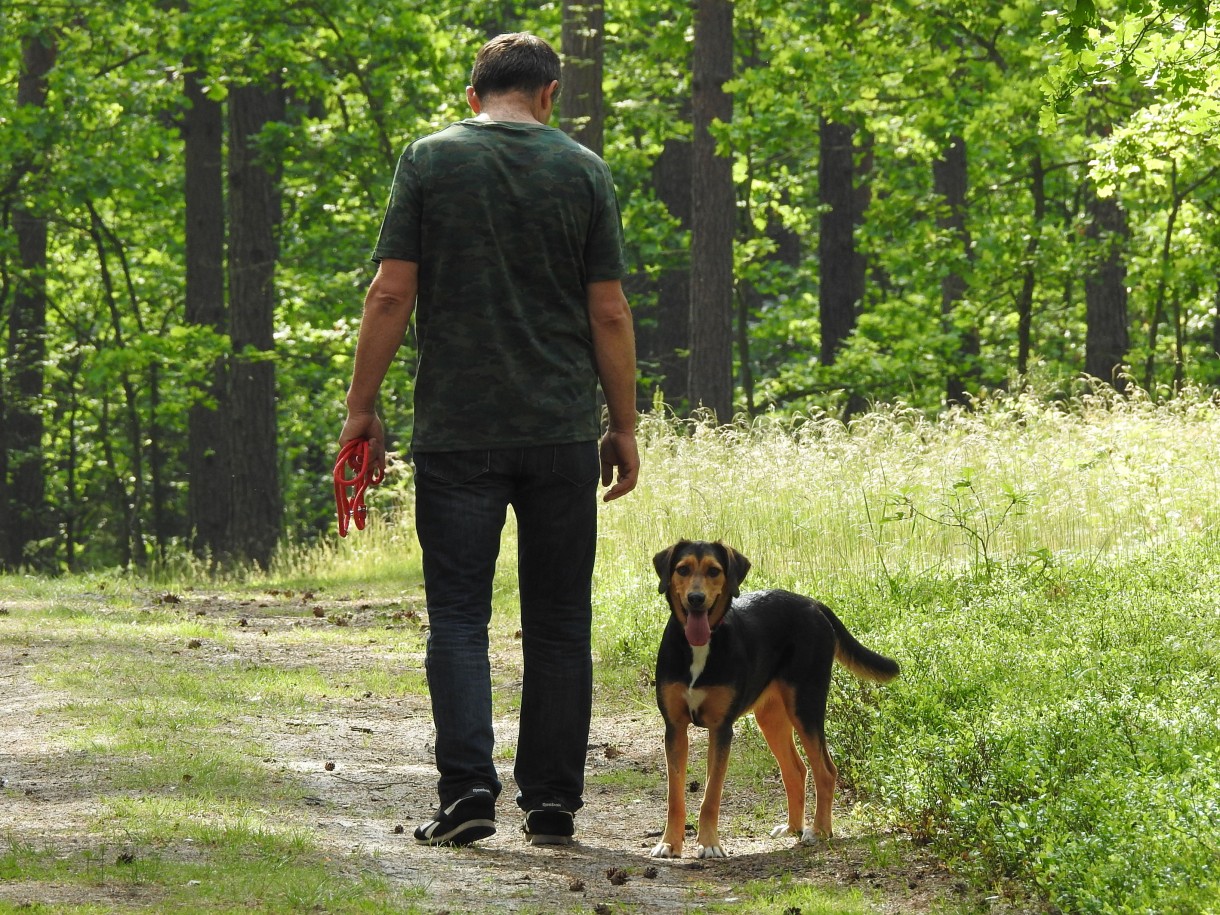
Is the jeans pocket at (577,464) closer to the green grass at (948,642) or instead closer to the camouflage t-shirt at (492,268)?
the camouflage t-shirt at (492,268)

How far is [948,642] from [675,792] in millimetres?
1749

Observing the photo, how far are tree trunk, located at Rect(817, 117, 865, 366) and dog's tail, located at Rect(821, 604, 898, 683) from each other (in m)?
18.0

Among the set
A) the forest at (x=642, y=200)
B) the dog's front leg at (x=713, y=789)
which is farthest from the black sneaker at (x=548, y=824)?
the forest at (x=642, y=200)

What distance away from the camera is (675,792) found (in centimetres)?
519

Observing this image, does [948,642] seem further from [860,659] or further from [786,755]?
[786,755]

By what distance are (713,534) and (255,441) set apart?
10.9 meters

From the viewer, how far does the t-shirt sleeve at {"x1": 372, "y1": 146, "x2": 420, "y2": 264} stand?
4.93m

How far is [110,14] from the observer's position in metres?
22.7

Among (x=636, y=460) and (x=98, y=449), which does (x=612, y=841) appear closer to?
(x=636, y=460)

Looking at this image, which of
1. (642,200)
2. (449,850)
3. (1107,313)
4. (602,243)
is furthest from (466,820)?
(642,200)

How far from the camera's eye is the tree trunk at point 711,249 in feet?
55.9

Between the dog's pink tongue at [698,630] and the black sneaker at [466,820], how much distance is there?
2.73 ft

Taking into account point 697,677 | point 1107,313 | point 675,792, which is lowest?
point 675,792

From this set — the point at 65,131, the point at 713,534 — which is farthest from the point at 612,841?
the point at 65,131
